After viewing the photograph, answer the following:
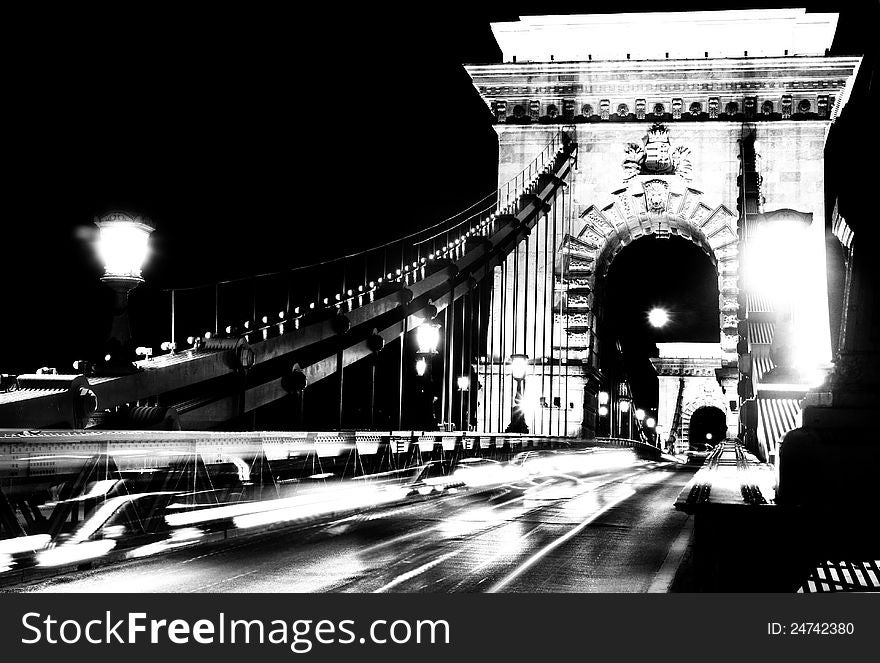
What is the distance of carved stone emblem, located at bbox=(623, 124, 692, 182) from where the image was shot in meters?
40.1

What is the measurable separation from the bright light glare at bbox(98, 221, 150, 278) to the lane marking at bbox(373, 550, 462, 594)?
3913 millimetres

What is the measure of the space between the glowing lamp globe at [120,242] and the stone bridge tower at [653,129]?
2813 cm

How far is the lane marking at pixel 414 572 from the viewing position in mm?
8983

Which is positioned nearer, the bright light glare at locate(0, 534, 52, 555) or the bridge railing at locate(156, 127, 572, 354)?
the bright light glare at locate(0, 534, 52, 555)

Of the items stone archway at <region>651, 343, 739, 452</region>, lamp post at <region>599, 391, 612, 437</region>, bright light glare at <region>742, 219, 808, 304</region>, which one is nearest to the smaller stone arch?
stone archway at <region>651, 343, 739, 452</region>

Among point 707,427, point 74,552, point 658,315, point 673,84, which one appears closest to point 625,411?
point 658,315

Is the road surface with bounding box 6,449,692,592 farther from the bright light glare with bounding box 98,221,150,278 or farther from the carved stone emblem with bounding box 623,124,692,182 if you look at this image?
the carved stone emblem with bounding box 623,124,692,182

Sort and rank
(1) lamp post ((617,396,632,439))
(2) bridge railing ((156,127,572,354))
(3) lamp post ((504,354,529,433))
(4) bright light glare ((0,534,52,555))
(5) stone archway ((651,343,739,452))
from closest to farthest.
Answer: (4) bright light glare ((0,534,52,555))
(2) bridge railing ((156,127,572,354))
(3) lamp post ((504,354,529,433))
(1) lamp post ((617,396,632,439))
(5) stone archway ((651,343,739,452))

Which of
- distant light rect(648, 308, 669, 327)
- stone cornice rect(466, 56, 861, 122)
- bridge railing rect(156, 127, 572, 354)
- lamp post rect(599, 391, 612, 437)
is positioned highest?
stone cornice rect(466, 56, 861, 122)

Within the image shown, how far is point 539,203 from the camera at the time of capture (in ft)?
123

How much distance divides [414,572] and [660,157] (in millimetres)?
32501

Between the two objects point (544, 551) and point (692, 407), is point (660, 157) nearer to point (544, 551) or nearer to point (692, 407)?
point (544, 551)

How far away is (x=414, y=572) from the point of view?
32.4ft

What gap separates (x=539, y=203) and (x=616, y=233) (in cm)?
450
